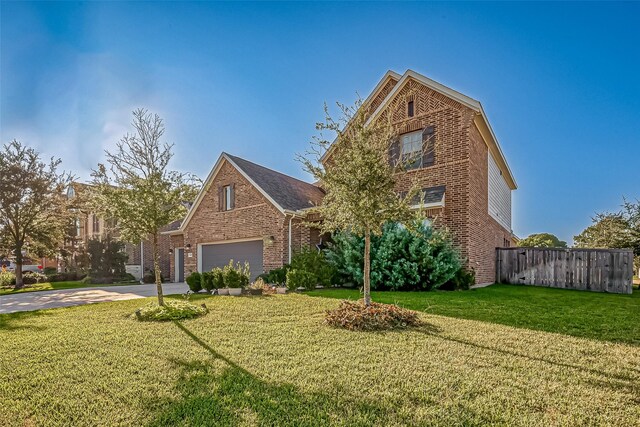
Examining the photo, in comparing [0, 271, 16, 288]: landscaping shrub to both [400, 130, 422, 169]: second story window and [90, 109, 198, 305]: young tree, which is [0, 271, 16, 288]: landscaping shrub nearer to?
[90, 109, 198, 305]: young tree

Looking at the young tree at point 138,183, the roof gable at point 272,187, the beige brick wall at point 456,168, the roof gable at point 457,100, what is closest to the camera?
the young tree at point 138,183

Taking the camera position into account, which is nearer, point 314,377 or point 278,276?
point 314,377

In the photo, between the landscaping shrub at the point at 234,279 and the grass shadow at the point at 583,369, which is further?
the landscaping shrub at the point at 234,279

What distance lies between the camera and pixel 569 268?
13.7m

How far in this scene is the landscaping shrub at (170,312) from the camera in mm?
6949

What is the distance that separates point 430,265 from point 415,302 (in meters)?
2.78

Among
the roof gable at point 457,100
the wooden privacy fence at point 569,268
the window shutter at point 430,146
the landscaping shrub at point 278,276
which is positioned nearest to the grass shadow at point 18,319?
the landscaping shrub at point 278,276

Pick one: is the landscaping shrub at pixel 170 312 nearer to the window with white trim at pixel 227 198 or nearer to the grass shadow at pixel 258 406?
the grass shadow at pixel 258 406

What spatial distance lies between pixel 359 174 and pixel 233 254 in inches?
429

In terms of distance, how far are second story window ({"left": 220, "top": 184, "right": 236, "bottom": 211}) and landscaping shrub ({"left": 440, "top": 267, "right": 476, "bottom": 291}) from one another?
9.81 meters

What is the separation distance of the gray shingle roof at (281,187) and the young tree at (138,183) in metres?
6.62

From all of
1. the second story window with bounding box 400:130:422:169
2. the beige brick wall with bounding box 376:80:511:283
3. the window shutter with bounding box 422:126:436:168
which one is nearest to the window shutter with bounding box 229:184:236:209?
the beige brick wall with bounding box 376:80:511:283

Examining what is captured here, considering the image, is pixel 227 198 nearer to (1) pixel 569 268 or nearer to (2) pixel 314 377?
(2) pixel 314 377

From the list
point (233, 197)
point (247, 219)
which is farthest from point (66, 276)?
point (247, 219)
